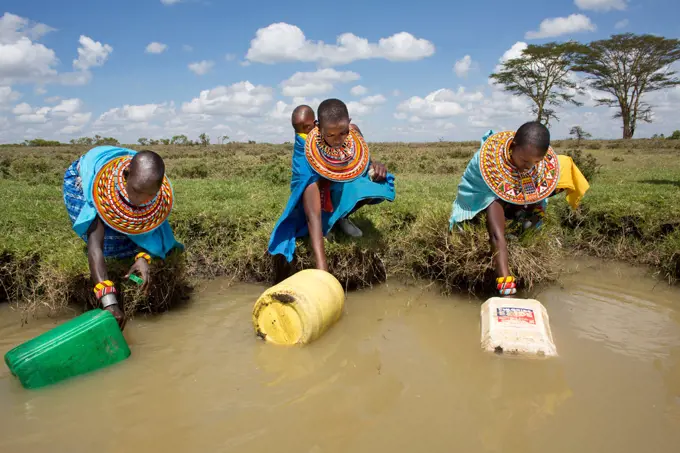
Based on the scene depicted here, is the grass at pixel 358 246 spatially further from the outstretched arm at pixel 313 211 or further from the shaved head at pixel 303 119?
the shaved head at pixel 303 119

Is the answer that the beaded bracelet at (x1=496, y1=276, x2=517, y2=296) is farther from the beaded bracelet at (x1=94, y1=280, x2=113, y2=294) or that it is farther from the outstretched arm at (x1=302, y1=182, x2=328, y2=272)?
the beaded bracelet at (x1=94, y1=280, x2=113, y2=294)

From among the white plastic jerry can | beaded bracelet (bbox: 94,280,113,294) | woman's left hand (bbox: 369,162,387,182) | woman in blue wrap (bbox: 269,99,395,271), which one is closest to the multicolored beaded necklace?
beaded bracelet (bbox: 94,280,113,294)

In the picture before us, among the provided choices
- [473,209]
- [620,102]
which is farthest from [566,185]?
[620,102]

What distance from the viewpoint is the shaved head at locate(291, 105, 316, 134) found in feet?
14.7

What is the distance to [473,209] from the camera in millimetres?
3926

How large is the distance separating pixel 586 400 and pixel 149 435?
223 cm

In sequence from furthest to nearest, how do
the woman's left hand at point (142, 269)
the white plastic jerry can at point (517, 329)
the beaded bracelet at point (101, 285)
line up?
1. the woman's left hand at point (142, 269)
2. the beaded bracelet at point (101, 285)
3. the white plastic jerry can at point (517, 329)

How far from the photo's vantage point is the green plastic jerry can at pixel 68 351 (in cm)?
262

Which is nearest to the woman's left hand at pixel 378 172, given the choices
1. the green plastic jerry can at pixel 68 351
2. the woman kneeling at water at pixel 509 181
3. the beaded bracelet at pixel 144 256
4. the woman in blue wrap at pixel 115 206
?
the woman kneeling at water at pixel 509 181

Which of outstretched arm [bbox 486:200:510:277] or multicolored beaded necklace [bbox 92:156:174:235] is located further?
outstretched arm [bbox 486:200:510:277]

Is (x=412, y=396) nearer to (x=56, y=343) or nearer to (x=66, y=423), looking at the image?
(x=66, y=423)

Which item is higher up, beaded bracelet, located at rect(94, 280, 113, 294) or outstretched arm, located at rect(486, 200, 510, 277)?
outstretched arm, located at rect(486, 200, 510, 277)

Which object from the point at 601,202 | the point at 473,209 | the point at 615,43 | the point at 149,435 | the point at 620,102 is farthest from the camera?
the point at 620,102

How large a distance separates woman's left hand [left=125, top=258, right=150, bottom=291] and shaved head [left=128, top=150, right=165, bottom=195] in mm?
583
